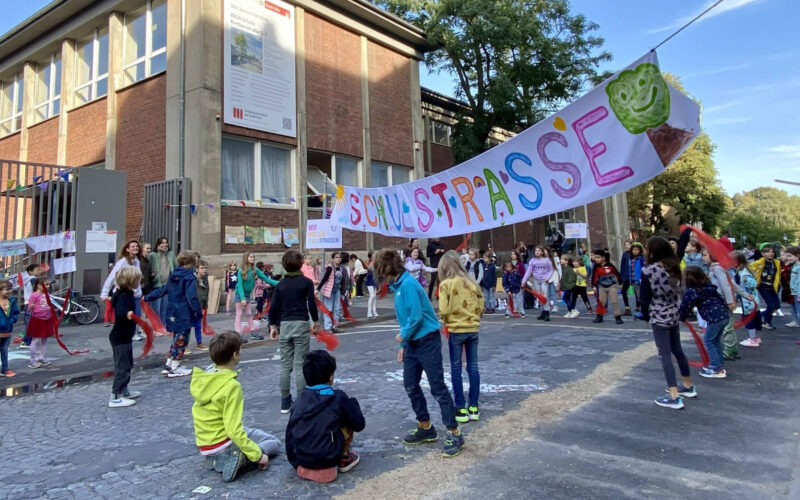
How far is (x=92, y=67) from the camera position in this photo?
18797 millimetres

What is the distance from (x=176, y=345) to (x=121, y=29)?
50.8ft

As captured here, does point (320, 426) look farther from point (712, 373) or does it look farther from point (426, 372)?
point (712, 373)

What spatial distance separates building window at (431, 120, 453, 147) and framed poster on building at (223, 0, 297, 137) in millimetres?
10627

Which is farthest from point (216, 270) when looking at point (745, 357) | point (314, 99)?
point (745, 357)

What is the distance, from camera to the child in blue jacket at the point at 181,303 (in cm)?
716

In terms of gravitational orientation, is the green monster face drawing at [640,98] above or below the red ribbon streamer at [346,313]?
above

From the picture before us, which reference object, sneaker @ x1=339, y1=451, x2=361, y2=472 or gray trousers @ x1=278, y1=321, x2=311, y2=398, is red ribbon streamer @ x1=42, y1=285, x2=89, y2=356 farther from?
sneaker @ x1=339, y1=451, x2=361, y2=472

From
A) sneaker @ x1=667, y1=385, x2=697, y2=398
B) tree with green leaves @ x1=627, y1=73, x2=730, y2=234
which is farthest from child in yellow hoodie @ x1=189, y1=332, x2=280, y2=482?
tree with green leaves @ x1=627, y1=73, x2=730, y2=234

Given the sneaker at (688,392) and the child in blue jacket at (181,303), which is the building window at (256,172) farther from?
the sneaker at (688,392)

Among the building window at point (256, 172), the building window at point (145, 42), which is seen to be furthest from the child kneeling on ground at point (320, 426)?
the building window at point (145, 42)

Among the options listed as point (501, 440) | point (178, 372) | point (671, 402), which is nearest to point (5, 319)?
point (178, 372)

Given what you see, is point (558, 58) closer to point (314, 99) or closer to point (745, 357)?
point (314, 99)

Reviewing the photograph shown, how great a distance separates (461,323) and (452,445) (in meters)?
1.08

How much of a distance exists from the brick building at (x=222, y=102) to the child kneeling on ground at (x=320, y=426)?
899 centimetres
